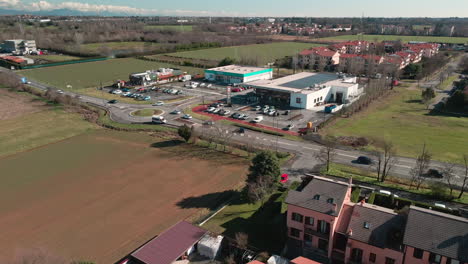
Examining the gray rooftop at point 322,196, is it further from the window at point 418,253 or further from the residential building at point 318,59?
the residential building at point 318,59

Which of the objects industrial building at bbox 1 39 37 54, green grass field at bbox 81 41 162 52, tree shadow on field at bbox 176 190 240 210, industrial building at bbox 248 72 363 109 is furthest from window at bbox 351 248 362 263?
industrial building at bbox 1 39 37 54

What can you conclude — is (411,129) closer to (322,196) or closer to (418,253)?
(322,196)

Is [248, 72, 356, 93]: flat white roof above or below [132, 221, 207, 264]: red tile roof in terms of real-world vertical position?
above

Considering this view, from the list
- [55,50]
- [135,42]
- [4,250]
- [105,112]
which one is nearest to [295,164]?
[4,250]

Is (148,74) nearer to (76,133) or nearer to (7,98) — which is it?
(7,98)

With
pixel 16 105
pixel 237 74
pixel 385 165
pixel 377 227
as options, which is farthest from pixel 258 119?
pixel 16 105

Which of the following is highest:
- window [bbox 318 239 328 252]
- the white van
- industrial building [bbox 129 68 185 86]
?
industrial building [bbox 129 68 185 86]

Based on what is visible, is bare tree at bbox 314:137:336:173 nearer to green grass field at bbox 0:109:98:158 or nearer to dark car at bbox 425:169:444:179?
dark car at bbox 425:169:444:179
